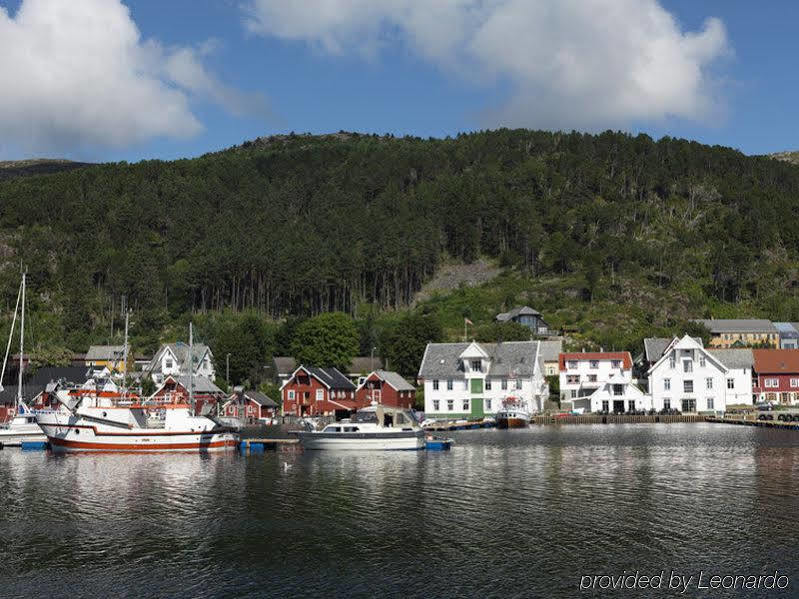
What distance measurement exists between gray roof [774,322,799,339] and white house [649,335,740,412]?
59.0 meters

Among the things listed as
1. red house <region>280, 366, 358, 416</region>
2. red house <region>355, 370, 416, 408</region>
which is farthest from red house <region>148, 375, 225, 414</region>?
red house <region>355, 370, 416, 408</region>

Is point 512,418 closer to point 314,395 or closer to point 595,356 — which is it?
point 595,356

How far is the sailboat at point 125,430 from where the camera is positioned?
74.3 meters

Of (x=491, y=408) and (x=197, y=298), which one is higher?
(x=197, y=298)

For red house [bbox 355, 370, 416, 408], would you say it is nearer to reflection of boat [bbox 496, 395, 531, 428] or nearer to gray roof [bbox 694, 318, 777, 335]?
reflection of boat [bbox 496, 395, 531, 428]

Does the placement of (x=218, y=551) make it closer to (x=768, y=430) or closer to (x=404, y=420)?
(x=404, y=420)

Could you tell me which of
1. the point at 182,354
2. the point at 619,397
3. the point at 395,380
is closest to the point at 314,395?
the point at 395,380

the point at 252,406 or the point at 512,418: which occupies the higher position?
the point at 252,406

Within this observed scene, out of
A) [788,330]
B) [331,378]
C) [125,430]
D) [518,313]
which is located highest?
[518,313]

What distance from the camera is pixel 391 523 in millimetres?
39531

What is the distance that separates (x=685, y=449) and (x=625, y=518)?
110 ft

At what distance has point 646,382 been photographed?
126 m

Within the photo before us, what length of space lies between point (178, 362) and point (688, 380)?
80860 mm

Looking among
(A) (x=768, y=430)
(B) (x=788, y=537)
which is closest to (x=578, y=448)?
(A) (x=768, y=430)
